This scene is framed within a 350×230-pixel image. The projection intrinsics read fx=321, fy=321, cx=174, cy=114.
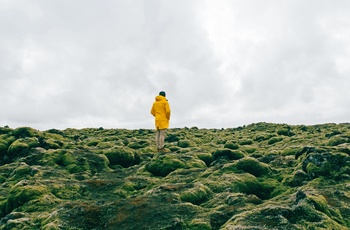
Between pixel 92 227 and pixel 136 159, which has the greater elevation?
pixel 136 159

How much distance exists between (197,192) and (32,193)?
234 inches

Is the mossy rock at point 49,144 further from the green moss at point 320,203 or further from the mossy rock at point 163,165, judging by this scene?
the green moss at point 320,203

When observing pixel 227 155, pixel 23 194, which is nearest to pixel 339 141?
pixel 227 155

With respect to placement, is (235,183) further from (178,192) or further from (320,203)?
(320,203)

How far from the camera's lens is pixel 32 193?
1153cm

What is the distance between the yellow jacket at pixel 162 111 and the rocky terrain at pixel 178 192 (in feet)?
17.2

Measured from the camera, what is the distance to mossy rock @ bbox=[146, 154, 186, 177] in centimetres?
1555

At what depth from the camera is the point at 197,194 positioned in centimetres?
1055

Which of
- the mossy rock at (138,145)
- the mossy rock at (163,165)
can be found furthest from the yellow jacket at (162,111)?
the mossy rock at (163,165)

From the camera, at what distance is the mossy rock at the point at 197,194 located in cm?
1025

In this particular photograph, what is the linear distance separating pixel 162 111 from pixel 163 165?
848cm

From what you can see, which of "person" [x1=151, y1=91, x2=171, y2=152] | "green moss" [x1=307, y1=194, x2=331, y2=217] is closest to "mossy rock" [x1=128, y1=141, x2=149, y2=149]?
"person" [x1=151, y1=91, x2=171, y2=152]

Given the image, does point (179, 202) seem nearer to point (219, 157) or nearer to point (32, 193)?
point (32, 193)

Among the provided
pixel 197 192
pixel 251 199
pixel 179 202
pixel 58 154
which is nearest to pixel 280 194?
pixel 251 199
